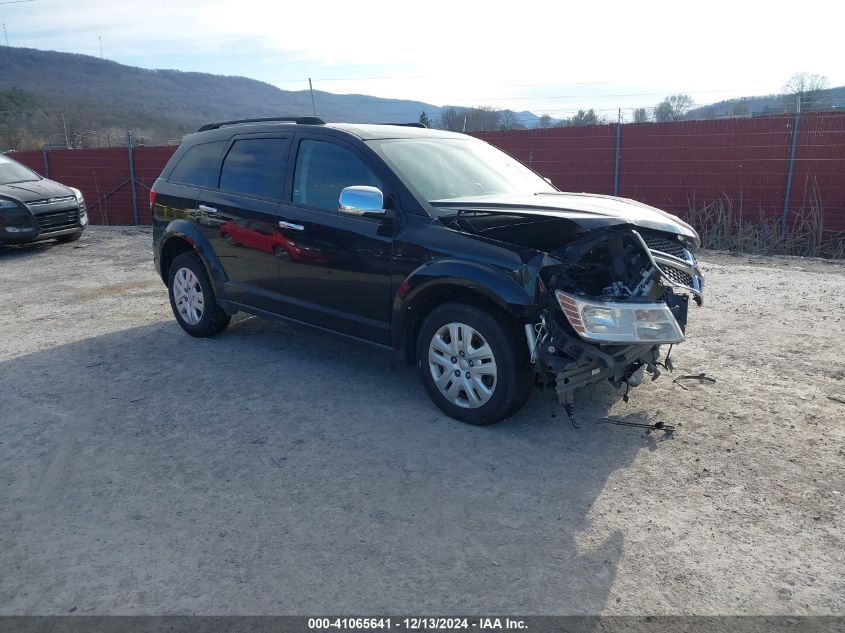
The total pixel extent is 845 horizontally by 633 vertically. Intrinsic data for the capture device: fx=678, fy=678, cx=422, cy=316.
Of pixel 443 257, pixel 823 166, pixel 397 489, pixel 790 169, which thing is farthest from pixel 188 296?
pixel 823 166

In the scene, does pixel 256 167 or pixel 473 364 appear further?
pixel 256 167

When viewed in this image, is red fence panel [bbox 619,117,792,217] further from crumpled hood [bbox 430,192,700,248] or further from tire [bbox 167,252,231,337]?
tire [bbox 167,252,231,337]

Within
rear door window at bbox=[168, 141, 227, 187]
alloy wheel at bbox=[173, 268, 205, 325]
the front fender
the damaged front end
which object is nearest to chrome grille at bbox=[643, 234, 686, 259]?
the damaged front end

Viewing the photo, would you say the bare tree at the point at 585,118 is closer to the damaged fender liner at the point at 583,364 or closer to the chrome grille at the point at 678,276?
the chrome grille at the point at 678,276

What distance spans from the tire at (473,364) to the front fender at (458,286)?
0.46 feet

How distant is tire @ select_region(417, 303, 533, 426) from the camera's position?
407cm

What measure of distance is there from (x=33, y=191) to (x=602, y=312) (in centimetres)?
1165

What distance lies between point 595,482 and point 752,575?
934 mm

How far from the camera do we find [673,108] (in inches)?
591

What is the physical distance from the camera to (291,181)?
530 centimetres

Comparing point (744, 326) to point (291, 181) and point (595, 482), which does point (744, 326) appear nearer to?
point (595, 482)

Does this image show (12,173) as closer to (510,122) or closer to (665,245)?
(510,122)

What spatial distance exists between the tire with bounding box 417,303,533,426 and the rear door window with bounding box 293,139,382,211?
1166 millimetres

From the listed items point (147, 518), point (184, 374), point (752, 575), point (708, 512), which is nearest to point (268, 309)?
point (184, 374)
